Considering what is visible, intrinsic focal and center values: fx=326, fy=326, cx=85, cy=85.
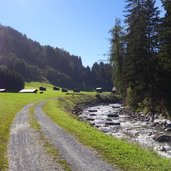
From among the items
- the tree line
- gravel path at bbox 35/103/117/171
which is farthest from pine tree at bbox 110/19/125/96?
gravel path at bbox 35/103/117/171

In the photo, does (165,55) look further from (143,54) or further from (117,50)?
(117,50)

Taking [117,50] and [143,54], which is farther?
[117,50]

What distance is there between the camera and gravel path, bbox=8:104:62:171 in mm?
15391

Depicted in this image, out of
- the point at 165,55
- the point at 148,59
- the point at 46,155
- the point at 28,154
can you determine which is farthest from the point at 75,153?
the point at 148,59

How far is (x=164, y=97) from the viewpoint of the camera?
145 feet

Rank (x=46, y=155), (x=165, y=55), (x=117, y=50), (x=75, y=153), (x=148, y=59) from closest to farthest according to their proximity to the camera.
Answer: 1. (x=46, y=155)
2. (x=75, y=153)
3. (x=165, y=55)
4. (x=148, y=59)
5. (x=117, y=50)

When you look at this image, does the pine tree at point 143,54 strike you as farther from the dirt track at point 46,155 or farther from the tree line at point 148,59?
the dirt track at point 46,155

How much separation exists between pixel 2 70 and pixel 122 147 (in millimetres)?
115281

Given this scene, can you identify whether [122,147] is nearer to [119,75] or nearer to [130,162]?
[130,162]

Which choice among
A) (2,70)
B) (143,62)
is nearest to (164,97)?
(143,62)

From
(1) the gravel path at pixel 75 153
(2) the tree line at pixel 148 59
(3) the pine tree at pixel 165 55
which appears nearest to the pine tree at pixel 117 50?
(2) the tree line at pixel 148 59

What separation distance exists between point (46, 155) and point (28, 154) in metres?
1.04

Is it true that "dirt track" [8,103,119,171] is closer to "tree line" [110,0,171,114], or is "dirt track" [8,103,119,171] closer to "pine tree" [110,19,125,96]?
"tree line" [110,0,171,114]

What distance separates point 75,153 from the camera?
1812 cm
